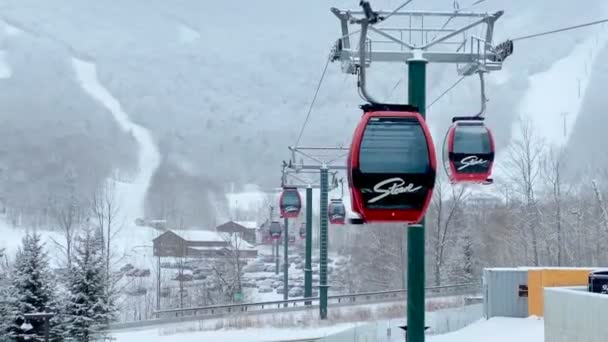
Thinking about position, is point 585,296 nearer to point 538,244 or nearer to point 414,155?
point 414,155

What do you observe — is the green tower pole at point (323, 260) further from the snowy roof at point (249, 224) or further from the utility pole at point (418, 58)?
the snowy roof at point (249, 224)

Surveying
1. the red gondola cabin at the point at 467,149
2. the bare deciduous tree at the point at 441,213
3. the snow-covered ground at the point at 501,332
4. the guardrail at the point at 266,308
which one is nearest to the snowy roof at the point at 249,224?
the bare deciduous tree at the point at 441,213

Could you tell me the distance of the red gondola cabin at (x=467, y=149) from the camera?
13.8 meters

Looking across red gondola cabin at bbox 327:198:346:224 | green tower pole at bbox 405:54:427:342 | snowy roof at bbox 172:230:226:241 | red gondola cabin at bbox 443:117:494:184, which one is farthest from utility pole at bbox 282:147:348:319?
snowy roof at bbox 172:230:226:241

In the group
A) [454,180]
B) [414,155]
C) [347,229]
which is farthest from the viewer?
[347,229]

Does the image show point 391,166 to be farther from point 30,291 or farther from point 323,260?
point 323,260

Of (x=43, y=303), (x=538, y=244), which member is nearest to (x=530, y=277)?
(x=43, y=303)

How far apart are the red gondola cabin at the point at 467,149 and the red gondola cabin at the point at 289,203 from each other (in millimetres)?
22005

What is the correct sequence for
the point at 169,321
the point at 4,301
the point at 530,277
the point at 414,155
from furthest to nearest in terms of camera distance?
the point at 169,321, the point at 530,277, the point at 4,301, the point at 414,155

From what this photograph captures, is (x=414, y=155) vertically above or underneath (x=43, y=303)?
above

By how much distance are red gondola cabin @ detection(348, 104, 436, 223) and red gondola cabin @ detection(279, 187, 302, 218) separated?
89.3 feet

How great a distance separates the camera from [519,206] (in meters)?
52.9

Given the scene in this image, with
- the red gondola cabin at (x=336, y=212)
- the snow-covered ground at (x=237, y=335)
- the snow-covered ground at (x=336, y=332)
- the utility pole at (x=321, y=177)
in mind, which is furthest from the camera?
the red gondola cabin at (x=336, y=212)

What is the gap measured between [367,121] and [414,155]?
1.97 feet
